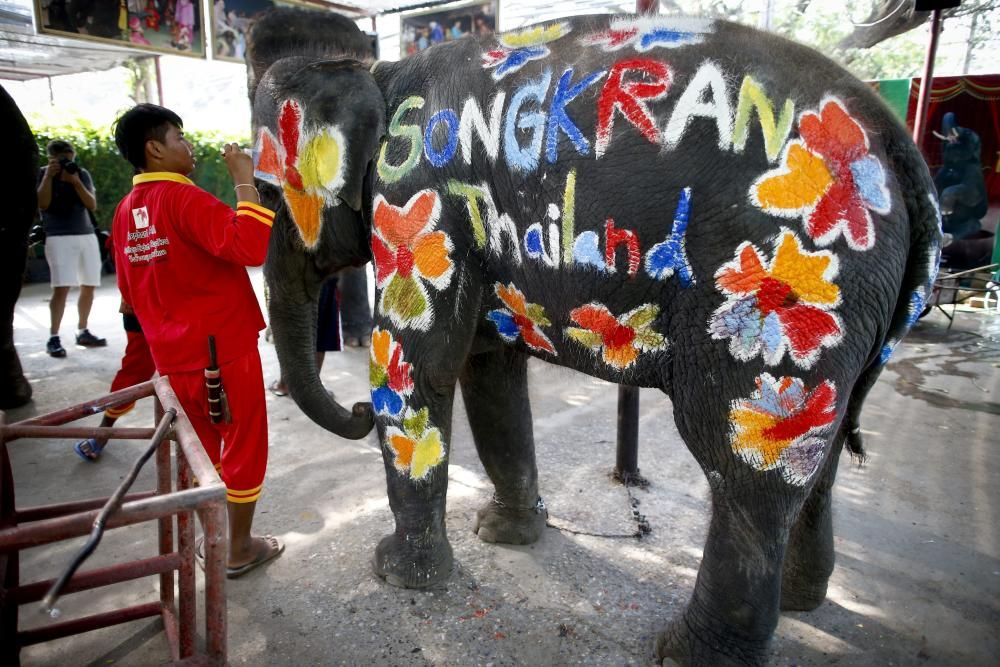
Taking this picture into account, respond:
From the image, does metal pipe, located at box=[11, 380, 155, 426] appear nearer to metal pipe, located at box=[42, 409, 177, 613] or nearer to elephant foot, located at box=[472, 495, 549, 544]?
metal pipe, located at box=[42, 409, 177, 613]

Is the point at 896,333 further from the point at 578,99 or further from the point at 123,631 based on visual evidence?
the point at 123,631

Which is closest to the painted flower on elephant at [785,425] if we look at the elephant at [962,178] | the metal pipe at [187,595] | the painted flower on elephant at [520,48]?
the painted flower on elephant at [520,48]

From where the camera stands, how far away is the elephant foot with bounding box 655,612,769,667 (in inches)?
77.4

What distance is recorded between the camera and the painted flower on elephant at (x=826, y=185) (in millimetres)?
1630

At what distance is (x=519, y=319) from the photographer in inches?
87.5

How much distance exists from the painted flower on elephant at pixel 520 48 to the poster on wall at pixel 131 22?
18.8 ft

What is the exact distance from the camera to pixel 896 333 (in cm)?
188

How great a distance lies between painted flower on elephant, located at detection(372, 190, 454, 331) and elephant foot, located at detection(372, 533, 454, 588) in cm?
89

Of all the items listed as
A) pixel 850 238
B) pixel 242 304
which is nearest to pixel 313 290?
pixel 242 304

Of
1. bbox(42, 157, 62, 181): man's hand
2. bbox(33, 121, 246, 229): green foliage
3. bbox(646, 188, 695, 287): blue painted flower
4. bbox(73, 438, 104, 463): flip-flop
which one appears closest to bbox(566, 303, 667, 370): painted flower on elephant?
bbox(646, 188, 695, 287): blue painted flower

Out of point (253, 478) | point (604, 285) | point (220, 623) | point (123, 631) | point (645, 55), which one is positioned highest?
point (645, 55)

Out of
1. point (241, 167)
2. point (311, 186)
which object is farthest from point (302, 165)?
point (241, 167)

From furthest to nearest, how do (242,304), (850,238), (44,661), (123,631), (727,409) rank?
(242,304) < (123,631) < (44,661) < (727,409) < (850,238)

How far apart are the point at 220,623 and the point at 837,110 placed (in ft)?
6.18
